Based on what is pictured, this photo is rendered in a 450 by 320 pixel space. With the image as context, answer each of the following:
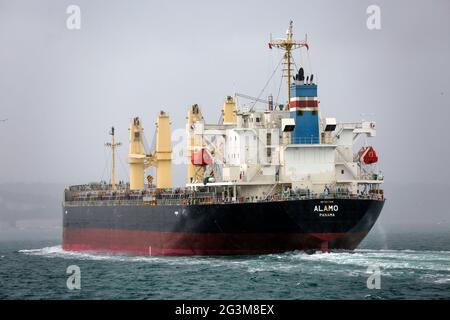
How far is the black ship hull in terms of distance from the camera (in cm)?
6281

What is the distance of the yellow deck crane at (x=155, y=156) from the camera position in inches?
3337

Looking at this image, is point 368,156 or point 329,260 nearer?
point 329,260

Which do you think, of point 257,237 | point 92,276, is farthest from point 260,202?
point 92,276

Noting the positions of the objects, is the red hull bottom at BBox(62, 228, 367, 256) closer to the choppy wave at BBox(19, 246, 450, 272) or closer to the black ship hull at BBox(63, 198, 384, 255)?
the black ship hull at BBox(63, 198, 384, 255)

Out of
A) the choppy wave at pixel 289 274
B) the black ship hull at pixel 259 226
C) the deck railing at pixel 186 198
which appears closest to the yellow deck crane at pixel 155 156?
the deck railing at pixel 186 198

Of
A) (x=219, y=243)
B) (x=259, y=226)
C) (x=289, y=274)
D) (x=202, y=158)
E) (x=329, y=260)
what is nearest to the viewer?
(x=289, y=274)

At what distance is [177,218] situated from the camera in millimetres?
69562

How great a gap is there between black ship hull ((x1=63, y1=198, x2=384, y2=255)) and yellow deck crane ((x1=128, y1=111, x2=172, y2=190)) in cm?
1174

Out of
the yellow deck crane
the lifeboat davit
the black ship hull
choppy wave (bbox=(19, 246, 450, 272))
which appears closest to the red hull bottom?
the black ship hull

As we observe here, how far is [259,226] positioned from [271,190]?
12.0ft

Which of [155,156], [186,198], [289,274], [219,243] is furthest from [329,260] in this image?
[155,156]

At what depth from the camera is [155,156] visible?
87250 millimetres

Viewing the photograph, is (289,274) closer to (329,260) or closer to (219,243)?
(329,260)
